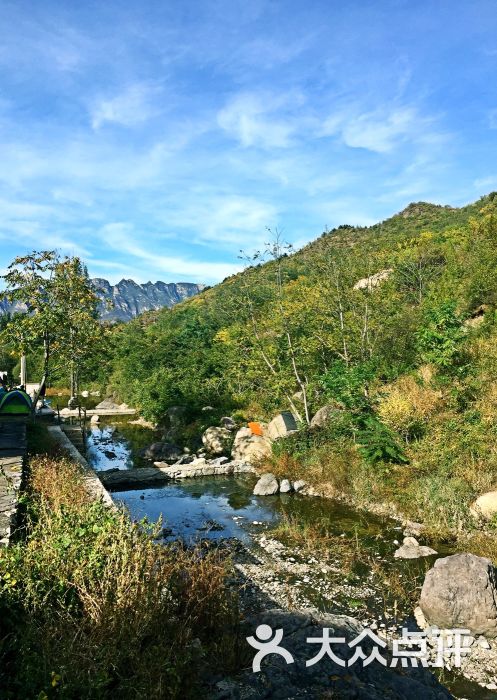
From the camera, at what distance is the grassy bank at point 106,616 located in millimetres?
3355

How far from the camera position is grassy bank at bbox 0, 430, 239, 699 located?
3355mm

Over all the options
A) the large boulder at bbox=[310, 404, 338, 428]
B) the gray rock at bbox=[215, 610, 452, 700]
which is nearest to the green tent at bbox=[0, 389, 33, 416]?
the large boulder at bbox=[310, 404, 338, 428]

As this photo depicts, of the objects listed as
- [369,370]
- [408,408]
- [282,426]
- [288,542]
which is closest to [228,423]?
[282,426]

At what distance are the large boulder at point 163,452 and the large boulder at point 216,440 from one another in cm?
113

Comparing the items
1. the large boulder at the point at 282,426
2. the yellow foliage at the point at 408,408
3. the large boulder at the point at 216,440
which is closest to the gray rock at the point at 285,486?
the large boulder at the point at 282,426

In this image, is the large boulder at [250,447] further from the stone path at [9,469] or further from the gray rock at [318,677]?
the gray rock at [318,677]

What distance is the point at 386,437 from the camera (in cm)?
1249

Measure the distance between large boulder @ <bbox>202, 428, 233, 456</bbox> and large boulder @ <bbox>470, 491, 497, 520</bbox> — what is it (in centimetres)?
1090

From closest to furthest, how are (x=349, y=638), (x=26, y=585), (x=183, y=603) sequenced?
(x=26, y=585) → (x=183, y=603) → (x=349, y=638)

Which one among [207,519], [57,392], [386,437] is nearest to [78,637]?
[207,519]

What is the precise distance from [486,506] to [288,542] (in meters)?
4.07

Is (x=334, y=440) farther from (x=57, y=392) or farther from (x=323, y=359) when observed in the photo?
(x=57, y=392)

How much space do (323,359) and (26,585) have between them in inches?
589

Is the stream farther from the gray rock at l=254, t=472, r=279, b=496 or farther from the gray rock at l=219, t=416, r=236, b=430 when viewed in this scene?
the gray rock at l=219, t=416, r=236, b=430
